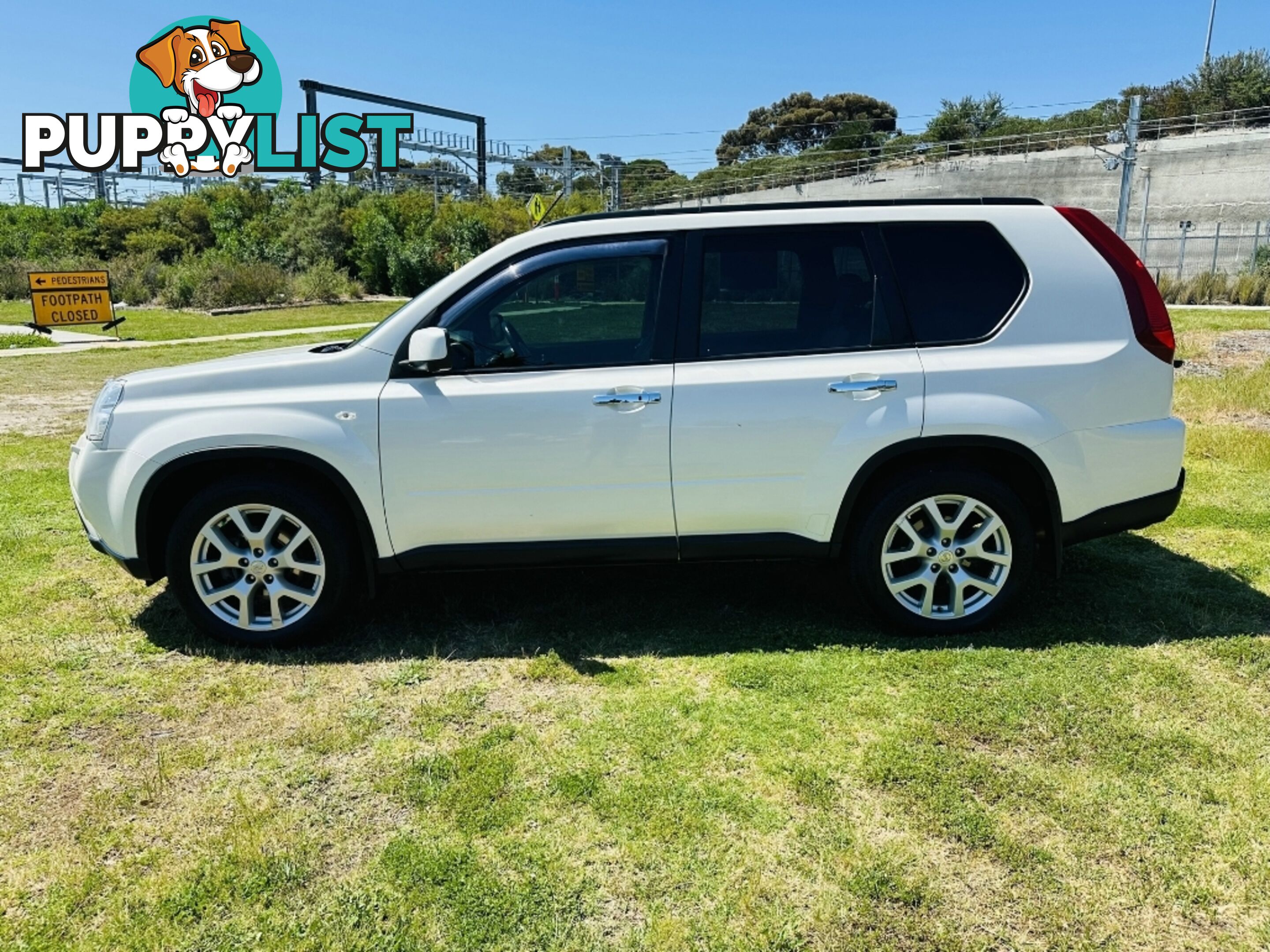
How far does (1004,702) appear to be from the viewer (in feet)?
11.7

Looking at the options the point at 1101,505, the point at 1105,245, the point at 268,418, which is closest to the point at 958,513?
the point at 1101,505

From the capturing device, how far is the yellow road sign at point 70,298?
20391 millimetres

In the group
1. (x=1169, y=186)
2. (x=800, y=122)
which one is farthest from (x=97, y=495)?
(x=800, y=122)

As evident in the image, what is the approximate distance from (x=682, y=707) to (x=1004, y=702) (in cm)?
125

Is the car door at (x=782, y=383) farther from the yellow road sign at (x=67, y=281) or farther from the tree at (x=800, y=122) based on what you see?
the tree at (x=800, y=122)

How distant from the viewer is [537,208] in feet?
100

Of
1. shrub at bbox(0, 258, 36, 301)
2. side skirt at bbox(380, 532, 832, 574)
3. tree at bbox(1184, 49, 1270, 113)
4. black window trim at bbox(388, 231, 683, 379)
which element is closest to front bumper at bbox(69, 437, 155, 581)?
side skirt at bbox(380, 532, 832, 574)

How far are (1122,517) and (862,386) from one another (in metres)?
1.37

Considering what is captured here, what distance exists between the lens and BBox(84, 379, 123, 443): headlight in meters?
4.05

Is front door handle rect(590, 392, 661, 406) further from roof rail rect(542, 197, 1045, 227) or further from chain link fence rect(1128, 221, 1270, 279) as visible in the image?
chain link fence rect(1128, 221, 1270, 279)

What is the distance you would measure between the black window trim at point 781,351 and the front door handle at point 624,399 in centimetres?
21

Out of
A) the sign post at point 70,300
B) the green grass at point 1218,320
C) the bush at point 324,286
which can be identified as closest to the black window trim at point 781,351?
the green grass at point 1218,320

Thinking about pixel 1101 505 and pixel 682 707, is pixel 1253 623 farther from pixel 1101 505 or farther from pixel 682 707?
pixel 682 707

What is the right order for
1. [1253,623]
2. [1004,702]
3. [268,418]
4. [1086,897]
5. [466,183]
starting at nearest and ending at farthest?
[1086,897] < [1004,702] < [268,418] < [1253,623] < [466,183]
